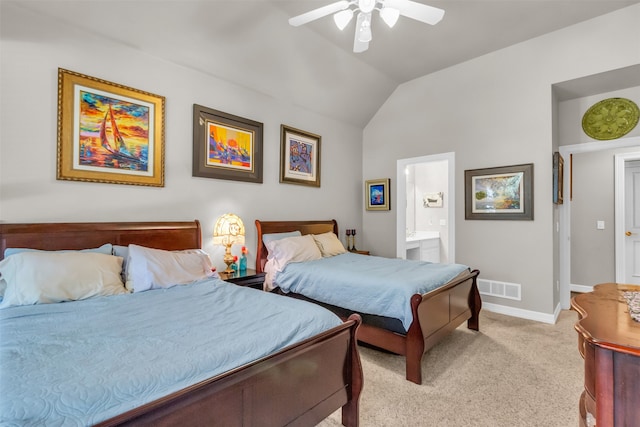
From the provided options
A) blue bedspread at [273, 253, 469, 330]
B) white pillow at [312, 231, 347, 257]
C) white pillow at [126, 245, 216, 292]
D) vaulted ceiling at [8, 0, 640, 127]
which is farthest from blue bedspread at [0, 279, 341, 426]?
vaulted ceiling at [8, 0, 640, 127]

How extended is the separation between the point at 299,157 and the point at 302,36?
1.48m

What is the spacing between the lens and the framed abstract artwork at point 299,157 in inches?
162

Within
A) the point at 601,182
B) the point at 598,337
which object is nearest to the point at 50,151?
the point at 598,337

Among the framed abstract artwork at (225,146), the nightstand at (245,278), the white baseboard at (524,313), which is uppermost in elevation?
the framed abstract artwork at (225,146)

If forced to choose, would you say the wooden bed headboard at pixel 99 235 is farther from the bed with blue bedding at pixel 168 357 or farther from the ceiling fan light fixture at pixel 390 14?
the ceiling fan light fixture at pixel 390 14

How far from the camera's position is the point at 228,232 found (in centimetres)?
339

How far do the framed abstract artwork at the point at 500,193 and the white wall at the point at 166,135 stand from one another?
2158 mm

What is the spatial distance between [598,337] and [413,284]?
1425 mm

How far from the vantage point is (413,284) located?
2469mm

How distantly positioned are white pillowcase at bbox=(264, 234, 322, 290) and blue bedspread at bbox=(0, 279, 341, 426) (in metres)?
1.27

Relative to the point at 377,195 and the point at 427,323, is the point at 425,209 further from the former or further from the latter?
the point at 427,323

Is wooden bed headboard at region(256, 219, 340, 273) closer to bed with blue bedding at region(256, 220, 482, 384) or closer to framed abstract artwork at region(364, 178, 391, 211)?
bed with blue bedding at region(256, 220, 482, 384)

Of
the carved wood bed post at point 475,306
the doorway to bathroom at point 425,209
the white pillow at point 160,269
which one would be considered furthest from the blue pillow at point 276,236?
the carved wood bed post at point 475,306

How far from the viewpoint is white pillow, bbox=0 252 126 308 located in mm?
1814
